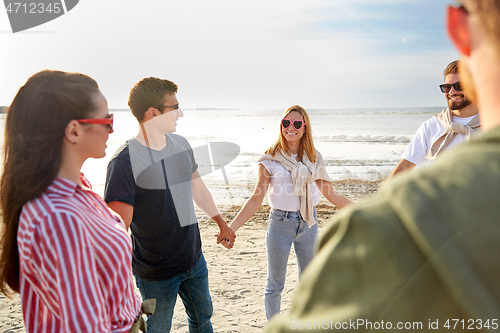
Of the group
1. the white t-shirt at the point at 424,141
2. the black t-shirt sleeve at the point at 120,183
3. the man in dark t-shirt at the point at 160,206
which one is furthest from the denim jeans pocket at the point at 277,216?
the black t-shirt sleeve at the point at 120,183

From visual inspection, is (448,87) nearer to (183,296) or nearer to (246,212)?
(246,212)

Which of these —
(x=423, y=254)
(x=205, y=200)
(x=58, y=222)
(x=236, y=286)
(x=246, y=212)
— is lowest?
(x=236, y=286)

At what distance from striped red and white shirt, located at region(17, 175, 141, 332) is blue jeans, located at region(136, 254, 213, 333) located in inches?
55.9

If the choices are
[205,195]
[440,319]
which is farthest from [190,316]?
[440,319]

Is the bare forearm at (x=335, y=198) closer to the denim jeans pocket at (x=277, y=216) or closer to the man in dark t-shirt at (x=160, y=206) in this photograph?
the denim jeans pocket at (x=277, y=216)

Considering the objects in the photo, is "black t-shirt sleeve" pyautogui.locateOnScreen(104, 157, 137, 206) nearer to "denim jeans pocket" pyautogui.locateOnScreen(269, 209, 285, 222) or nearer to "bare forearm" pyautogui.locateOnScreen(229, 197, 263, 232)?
"bare forearm" pyautogui.locateOnScreen(229, 197, 263, 232)

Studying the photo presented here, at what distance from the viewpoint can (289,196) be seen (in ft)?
13.9

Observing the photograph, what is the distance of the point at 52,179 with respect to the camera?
1640mm

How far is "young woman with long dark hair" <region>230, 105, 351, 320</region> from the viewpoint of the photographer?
409 cm

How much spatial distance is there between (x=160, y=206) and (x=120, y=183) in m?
0.42

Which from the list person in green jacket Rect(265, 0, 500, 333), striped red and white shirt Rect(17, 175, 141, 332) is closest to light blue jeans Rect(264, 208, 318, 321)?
striped red and white shirt Rect(17, 175, 141, 332)

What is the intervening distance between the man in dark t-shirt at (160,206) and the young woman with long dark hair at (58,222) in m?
1.05

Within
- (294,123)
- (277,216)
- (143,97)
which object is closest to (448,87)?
(294,123)

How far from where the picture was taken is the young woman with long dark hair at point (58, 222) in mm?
1482
